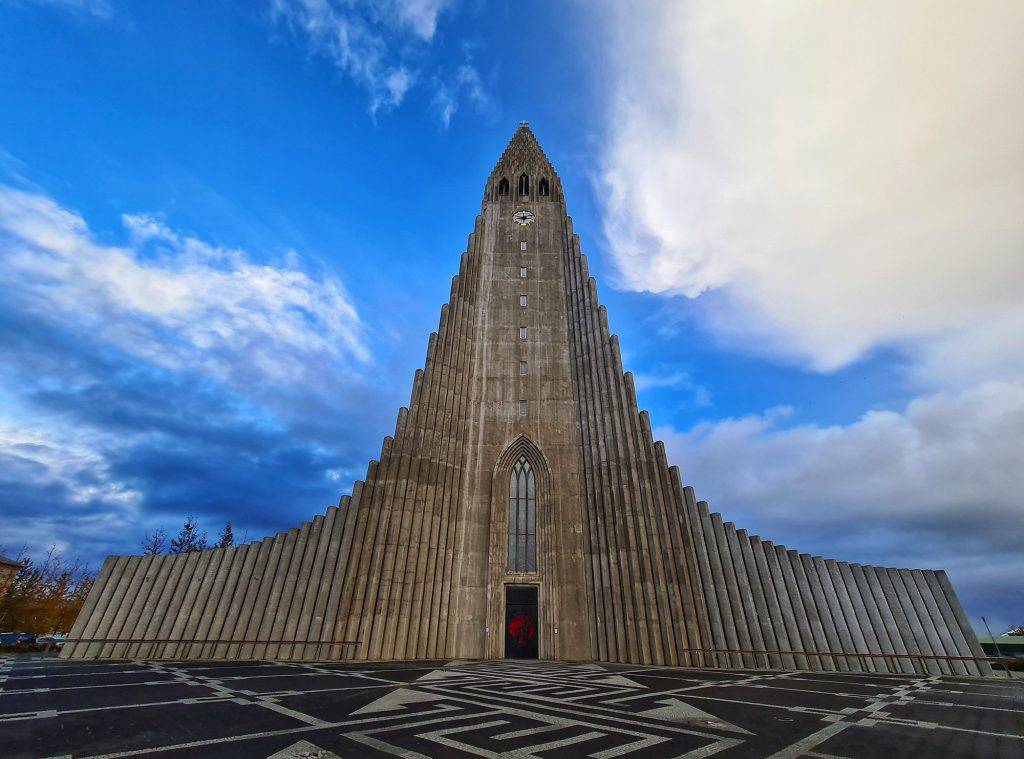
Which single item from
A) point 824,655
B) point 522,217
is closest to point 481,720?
point 824,655

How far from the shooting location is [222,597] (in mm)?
21359

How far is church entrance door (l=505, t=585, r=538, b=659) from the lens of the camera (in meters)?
21.6

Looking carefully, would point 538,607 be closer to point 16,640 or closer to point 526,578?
point 526,578

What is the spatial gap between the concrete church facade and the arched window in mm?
107

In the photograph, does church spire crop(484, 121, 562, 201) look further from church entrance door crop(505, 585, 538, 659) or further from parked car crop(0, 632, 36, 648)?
parked car crop(0, 632, 36, 648)

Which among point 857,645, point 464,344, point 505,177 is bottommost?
point 857,645

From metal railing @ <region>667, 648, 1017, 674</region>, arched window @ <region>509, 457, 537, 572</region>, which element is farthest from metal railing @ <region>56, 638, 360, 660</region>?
metal railing @ <region>667, 648, 1017, 674</region>

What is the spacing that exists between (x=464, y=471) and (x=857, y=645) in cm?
2034

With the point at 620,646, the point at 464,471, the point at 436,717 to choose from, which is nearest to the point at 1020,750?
the point at 436,717

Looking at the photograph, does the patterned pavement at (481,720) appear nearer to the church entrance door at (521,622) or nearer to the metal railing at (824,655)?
the metal railing at (824,655)

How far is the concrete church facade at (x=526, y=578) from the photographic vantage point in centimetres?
2012

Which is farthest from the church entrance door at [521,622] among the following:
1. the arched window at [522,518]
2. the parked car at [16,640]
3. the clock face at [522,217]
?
the parked car at [16,640]

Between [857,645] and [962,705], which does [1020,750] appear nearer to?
[962,705]

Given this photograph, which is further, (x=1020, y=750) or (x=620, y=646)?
(x=620, y=646)
